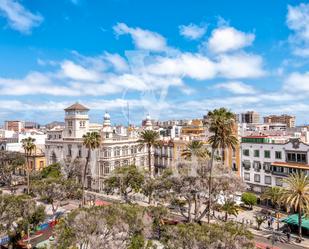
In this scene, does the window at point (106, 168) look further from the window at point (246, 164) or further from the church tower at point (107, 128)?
the window at point (246, 164)

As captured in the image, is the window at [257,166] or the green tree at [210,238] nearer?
the green tree at [210,238]

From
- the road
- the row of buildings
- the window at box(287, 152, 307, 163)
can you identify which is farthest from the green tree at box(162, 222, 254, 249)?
the window at box(287, 152, 307, 163)

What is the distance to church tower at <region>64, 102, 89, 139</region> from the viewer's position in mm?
95125

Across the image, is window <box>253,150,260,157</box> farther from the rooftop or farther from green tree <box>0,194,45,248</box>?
the rooftop

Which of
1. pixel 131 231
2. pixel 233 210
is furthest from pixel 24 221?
pixel 233 210

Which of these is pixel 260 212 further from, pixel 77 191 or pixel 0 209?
pixel 0 209

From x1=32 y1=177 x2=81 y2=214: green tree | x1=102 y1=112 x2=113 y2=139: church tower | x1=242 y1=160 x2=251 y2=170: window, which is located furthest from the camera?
x1=102 y1=112 x2=113 y2=139: church tower

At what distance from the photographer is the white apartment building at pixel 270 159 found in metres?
62.0

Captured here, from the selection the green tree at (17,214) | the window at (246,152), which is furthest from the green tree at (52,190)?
the window at (246,152)

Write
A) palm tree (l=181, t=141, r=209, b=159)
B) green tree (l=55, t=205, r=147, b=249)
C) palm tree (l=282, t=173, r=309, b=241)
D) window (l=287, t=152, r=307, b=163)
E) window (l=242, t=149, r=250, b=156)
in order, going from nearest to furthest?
green tree (l=55, t=205, r=147, b=249), palm tree (l=282, t=173, r=309, b=241), window (l=287, t=152, r=307, b=163), palm tree (l=181, t=141, r=209, b=159), window (l=242, t=149, r=250, b=156)

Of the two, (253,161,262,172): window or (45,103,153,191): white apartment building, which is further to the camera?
(45,103,153,191): white apartment building

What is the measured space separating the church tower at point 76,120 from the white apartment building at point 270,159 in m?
47.9

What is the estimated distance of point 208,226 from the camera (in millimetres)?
27844

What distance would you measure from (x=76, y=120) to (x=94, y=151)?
12.2 metres
